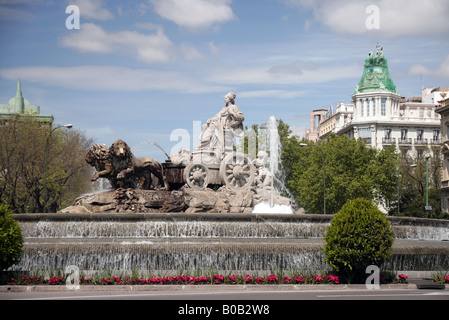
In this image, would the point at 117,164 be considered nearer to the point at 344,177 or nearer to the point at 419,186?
the point at 344,177

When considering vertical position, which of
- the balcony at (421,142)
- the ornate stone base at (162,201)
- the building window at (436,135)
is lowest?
the ornate stone base at (162,201)

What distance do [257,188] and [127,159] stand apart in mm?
6932

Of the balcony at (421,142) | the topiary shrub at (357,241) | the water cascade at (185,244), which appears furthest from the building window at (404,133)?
the topiary shrub at (357,241)

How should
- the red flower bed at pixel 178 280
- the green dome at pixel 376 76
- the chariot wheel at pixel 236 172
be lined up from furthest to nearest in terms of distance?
1. the green dome at pixel 376 76
2. the chariot wheel at pixel 236 172
3. the red flower bed at pixel 178 280

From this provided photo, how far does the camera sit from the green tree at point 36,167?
159 feet

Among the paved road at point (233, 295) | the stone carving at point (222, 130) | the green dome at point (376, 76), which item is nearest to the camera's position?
the paved road at point (233, 295)

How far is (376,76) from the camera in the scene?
113m

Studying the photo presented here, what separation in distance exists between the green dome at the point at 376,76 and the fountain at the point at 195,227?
270ft

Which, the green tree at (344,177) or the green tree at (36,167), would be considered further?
the green tree at (344,177)

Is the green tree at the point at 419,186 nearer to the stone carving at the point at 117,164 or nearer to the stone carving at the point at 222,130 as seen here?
the stone carving at the point at 222,130

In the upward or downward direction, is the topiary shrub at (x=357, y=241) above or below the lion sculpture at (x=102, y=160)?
below

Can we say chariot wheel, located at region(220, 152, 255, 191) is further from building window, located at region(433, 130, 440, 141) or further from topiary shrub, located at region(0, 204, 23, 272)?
building window, located at region(433, 130, 440, 141)
